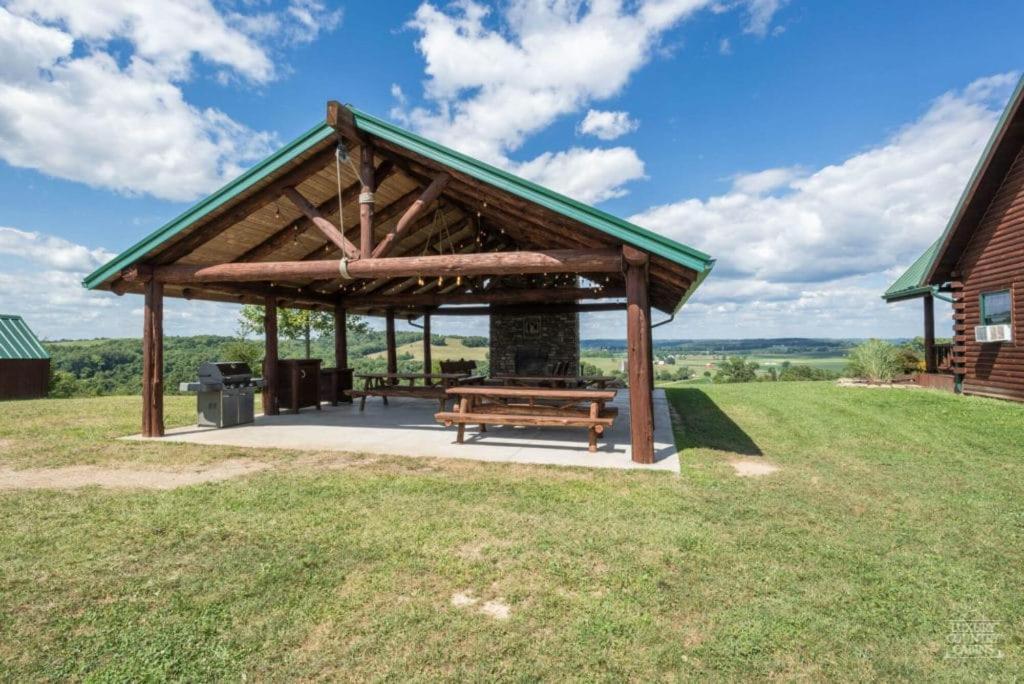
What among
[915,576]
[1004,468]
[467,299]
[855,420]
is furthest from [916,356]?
[915,576]

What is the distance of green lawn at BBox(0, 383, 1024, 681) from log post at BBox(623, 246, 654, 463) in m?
0.64

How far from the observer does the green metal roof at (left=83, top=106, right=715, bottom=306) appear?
6.22m

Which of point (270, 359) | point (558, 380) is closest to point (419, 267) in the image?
point (558, 380)

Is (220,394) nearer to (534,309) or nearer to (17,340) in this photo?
(534,309)

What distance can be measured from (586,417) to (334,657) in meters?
5.07

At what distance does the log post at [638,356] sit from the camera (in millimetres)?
6363

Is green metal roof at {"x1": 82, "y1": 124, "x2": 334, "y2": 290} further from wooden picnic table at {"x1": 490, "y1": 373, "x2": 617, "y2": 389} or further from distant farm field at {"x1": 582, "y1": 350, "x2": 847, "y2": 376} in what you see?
distant farm field at {"x1": 582, "y1": 350, "x2": 847, "y2": 376}

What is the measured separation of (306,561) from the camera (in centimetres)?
348

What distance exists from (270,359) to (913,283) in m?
16.8

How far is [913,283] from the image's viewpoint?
13797 mm

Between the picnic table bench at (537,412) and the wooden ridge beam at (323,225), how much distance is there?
8.58ft

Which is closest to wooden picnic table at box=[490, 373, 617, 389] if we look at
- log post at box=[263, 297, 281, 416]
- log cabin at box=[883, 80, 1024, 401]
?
log post at box=[263, 297, 281, 416]

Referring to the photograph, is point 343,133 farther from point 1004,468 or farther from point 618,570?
point 1004,468

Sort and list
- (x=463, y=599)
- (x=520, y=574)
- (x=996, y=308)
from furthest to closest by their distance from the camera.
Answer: (x=996, y=308) < (x=520, y=574) < (x=463, y=599)
